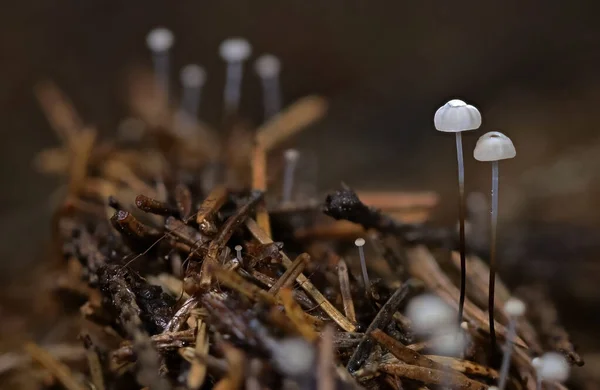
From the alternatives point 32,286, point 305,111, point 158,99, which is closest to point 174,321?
point 32,286

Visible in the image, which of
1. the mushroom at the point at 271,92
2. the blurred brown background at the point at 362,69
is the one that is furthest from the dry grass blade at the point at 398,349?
the mushroom at the point at 271,92

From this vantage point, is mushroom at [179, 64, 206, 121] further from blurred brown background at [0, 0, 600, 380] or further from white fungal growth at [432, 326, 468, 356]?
white fungal growth at [432, 326, 468, 356]

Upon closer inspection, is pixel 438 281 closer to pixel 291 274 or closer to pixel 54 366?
pixel 291 274

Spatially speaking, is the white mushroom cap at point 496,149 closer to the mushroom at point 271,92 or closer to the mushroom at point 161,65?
the mushroom at point 271,92

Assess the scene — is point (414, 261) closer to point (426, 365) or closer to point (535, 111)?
point (426, 365)

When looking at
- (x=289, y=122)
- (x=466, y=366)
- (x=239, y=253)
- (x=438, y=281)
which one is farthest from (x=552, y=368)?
(x=289, y=122)

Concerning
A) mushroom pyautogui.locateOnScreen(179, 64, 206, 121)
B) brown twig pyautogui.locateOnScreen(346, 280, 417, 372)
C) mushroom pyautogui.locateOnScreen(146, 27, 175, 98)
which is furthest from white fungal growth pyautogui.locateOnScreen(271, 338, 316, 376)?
mushroom pyautogui.locateOnScreen(146, 27, 175, 98)
